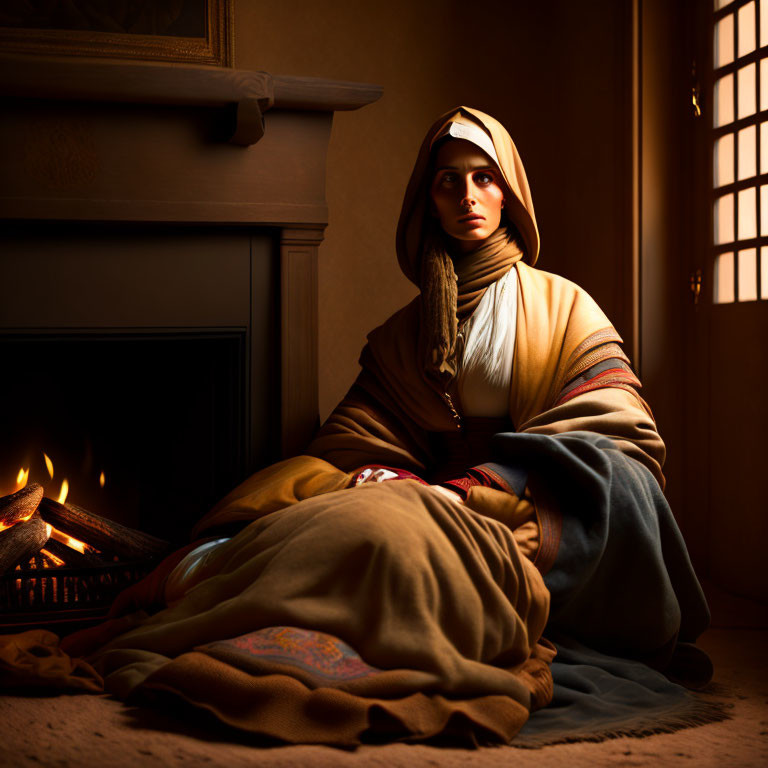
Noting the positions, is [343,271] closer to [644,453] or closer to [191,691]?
[644,453]

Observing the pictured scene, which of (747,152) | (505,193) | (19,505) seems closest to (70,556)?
(19,505)

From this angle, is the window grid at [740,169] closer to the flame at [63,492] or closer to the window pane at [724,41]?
the window pane at [724,41]

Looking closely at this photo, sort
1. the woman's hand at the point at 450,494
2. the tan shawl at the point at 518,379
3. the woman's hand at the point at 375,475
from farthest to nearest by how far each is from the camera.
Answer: the woman's hand at the point at 375,475 → the tan shawl at the point at 518,379 → the woman's hand at the point at 450,494

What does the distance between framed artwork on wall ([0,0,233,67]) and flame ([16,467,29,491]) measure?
135 centimetres

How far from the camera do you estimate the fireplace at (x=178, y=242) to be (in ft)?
9.17

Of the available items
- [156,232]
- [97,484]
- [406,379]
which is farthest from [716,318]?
[97,484]

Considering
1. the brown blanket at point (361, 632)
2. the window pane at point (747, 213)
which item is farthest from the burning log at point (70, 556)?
the window pane at point (747, 213)

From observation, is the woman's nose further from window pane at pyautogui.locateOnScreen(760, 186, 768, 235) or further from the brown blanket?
window pane at pyautogui.locateOnScreen(760, 186, 768, 235)

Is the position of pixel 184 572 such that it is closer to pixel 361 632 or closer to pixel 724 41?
pixel 361 632

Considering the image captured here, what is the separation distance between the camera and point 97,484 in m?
3.39

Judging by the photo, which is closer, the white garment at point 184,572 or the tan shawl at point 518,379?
the white garment at point 184,572

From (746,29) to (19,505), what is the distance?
8.87 feet

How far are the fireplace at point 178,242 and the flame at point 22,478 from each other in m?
0.01

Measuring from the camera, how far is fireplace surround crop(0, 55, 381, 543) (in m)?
2.79
